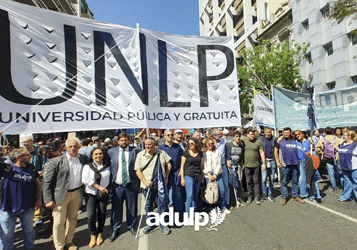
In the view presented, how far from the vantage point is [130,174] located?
372cm

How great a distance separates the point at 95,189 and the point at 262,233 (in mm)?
2867

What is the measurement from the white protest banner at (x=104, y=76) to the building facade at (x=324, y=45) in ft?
47.5

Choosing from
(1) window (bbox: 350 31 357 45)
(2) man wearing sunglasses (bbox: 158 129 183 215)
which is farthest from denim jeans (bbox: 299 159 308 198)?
(1) window (bbox: 350 31 357 45)

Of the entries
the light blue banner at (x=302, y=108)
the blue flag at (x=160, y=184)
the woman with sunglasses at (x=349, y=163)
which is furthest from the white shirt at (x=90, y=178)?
the light blue banner at (x=302, y=108)

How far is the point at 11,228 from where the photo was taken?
305 cm

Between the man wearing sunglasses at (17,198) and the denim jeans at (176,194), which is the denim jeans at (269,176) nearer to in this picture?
the denim jeans at (176,194)

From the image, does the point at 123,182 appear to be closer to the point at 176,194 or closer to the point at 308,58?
the point at 176,194

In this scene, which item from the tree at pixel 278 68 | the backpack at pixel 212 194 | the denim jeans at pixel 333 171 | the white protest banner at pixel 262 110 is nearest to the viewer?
the backpack at pixel 212 194

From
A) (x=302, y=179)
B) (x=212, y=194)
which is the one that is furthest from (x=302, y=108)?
(x=212, y=194)

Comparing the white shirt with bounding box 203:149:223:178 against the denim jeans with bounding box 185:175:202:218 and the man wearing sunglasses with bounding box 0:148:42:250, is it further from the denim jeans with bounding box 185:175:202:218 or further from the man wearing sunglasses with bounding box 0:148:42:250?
the man wearing sunglasses with bounding box 0:148:42:250

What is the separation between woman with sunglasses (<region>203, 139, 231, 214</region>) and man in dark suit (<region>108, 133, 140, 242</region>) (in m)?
1.55

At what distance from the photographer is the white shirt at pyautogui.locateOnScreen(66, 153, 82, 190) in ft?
10.5

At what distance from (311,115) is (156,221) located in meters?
5.98

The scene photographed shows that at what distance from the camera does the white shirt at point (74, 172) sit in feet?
10.5
